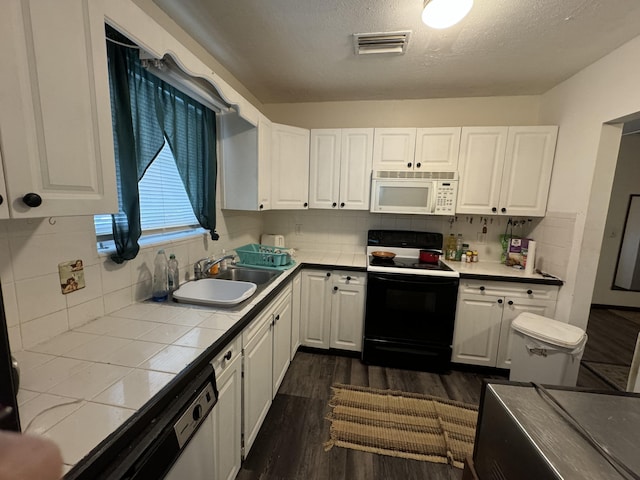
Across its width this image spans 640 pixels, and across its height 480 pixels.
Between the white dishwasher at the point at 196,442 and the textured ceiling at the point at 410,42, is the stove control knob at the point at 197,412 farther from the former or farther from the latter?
the textured ceiling at the point at 410,42

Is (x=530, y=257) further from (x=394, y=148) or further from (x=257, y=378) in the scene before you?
(x=257, y=378)

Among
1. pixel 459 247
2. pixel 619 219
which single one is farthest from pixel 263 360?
pixel 619 219

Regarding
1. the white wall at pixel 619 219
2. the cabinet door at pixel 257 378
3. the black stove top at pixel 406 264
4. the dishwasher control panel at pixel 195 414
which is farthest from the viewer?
the white wall at pixel 619 219

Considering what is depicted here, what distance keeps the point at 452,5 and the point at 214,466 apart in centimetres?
232

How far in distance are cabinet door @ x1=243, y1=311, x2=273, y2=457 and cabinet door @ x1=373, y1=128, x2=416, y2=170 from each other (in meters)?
1.80

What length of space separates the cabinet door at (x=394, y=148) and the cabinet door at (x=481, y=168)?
449 millimetres

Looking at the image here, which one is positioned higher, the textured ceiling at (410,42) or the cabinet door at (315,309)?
the textured ceiling at (410,42)

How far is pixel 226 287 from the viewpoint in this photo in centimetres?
180

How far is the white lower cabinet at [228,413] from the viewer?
112 cm

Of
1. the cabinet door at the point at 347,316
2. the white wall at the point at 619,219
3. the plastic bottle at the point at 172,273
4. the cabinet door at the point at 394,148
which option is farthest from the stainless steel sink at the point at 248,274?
the white wall at the point at 619,219

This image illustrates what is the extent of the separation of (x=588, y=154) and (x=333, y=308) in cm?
233

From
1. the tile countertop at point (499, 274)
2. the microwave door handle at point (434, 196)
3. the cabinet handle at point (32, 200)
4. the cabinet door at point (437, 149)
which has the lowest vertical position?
the tile countertop at point (499, 274)

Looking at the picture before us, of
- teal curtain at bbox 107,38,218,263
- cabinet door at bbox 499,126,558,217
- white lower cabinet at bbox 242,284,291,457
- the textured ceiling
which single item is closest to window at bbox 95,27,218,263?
teal curtain at bbox 107,38,218,263

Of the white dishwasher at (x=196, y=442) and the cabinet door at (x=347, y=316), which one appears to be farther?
the cabinet door at (x=347, y=316)
